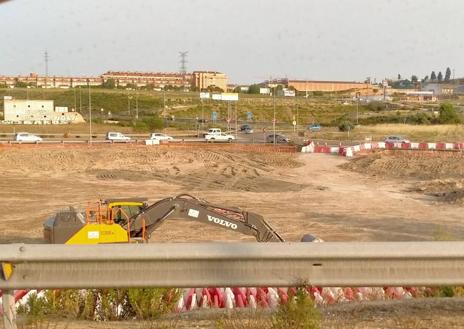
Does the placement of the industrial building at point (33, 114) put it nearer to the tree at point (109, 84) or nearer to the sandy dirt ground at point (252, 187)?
the sandy dirt ground at point (252, 187)

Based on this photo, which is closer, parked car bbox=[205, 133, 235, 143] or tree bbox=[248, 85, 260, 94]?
parked car bbox=[205, 133, 235, 143]

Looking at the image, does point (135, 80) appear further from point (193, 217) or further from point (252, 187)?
point (193, 217)

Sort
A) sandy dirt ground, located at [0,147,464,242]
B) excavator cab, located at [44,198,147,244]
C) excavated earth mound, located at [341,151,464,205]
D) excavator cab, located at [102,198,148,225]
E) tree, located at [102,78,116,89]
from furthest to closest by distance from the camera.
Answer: tree, located at [102,78,116,89], excavated earth mound, located at [341,151,464,205], sandy dirt ground, located at [0,147,464,242], excavator cab, located at [102,198,148,225], excavator cab, located at [44,198,147,244]

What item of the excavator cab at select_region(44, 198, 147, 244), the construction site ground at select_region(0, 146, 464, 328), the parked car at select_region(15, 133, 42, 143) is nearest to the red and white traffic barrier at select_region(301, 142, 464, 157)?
the construction site ground at select_region(0, 146, 464, 328)

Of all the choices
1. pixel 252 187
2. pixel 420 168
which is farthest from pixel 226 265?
pixel 420 168

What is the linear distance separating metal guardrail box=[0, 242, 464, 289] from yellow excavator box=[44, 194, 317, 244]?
864cm

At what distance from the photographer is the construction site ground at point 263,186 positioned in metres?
26.5

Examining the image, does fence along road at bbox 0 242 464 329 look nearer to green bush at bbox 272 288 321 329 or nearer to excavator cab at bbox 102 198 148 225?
green bush at bbox 272 288 321 329

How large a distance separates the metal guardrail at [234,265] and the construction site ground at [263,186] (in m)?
17.2

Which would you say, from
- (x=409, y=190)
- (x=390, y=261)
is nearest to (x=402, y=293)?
(x=390, y=261)

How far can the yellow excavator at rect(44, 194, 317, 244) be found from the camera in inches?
553

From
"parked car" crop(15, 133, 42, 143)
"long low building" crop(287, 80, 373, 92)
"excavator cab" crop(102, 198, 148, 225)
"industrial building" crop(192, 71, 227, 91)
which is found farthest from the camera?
"long low building" crop(287, 80, 373, 92)

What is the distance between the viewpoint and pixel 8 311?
16.0 ft

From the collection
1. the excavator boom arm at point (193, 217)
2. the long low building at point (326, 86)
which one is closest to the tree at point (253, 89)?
the long low building at point (326, 86)
